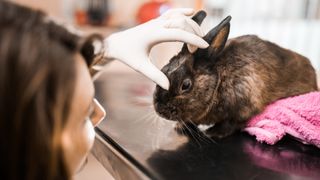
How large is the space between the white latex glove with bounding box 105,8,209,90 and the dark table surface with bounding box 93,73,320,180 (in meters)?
0.14

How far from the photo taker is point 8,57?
0.40 m

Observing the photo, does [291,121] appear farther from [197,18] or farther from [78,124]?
[78,124]

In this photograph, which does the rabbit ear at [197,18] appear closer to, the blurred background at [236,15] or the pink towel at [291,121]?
the pink towel at [291,121]

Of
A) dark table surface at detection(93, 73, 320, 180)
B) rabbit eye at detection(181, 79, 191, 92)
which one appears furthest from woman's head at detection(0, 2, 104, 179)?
rabbit eye at detection(181, 79, 191, 92)

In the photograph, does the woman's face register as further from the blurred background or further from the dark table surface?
the blurred background

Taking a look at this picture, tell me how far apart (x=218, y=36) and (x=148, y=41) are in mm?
155

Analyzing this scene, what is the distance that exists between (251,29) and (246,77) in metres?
1.76

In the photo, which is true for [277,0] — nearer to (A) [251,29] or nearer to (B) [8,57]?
(A) [251,29]

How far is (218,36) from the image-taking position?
2.67ft

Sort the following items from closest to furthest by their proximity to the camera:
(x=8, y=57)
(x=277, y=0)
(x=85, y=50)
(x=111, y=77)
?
(x=8, y=57)
(x=85, y=50)
(x=111, y=77)
(x=277, y=0)

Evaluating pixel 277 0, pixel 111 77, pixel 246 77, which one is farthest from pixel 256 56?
pixel 277 0

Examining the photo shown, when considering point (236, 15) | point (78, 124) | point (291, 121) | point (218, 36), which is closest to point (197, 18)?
point (218, 36)

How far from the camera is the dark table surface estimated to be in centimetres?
66

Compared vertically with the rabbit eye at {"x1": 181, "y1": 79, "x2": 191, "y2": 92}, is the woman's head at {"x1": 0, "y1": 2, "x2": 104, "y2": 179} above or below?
above
